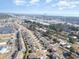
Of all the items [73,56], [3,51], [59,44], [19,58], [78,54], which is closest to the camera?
[19,58]

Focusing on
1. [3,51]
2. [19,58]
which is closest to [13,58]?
[19,58]

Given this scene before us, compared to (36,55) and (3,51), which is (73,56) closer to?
(36,55)

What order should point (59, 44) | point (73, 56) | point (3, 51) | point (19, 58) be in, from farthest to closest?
point (59, 44), point (3, 51), point (73, 56), point (19, 58)

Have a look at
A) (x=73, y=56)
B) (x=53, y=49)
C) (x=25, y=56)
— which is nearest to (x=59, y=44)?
(x=53, y=49)

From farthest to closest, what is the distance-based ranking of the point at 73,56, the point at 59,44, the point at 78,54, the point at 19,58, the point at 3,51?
1. the point at 59,44
2. the point at 3,51
3. the point at 78,54
4. the point at 73,56
5. the point at 19,58

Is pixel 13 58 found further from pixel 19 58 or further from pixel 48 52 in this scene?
pixel 48 52

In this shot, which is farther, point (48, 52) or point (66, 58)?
point (48, 52)

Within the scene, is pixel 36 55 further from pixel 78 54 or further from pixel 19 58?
pixel 78 54

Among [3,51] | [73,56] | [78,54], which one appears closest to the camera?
[73,56]

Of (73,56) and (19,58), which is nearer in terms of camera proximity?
(19,58)
